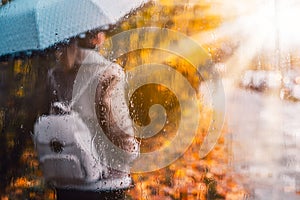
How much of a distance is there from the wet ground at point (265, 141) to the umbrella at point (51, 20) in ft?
4.35

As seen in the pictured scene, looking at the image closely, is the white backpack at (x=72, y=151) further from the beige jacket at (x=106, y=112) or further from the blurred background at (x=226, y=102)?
the blurred background at (x=226, y=102)

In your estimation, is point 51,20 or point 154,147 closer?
point 51,20

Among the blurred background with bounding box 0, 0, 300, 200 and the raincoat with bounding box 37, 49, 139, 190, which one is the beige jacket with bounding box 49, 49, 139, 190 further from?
the blurred background with bounding box 0, 0, 300, 200

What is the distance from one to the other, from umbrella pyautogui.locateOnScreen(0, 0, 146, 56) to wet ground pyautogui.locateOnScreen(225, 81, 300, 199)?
1325mm

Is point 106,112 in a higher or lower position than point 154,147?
higher

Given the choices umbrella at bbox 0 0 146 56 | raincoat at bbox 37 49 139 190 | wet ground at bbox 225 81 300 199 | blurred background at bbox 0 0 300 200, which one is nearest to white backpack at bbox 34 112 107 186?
raincoat at bbox 37 49 139 190

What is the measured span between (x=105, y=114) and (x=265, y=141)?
1507 mm

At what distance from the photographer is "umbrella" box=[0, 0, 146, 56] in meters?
3.42

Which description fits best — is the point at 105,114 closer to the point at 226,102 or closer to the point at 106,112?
the point at 106,112

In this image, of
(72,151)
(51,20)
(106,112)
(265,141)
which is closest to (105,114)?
(106,112)

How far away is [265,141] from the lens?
379cm

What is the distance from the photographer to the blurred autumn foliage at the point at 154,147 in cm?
387

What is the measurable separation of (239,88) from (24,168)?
2.25m

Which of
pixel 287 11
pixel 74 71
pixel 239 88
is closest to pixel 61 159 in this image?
pixel 74 71
